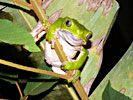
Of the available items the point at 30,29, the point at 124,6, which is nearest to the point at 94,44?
the point at 30,29

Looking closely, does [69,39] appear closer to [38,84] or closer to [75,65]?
[75,65]

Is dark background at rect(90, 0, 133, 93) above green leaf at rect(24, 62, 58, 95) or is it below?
below

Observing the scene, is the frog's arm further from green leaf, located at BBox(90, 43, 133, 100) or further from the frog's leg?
green leaf, located at BBox(90, 43, 133, 100)

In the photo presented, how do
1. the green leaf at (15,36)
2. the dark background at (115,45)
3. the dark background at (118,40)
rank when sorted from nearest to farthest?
the green leaf at (15,36)
the dark background at (115,45)
the dark background at (118,40)

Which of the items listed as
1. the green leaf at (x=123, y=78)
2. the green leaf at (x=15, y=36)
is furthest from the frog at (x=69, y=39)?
the green leaf at (x=15, y=36)

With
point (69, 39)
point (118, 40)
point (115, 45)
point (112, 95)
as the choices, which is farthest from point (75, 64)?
point (118, 40)

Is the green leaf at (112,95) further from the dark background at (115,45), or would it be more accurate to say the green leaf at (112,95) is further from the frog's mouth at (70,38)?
the dark background at (115,45)

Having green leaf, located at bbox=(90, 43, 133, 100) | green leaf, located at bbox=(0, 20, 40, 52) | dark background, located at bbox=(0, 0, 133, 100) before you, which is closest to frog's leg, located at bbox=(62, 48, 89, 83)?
green leaf, located at bbox=(90, 43, 133, 100)
